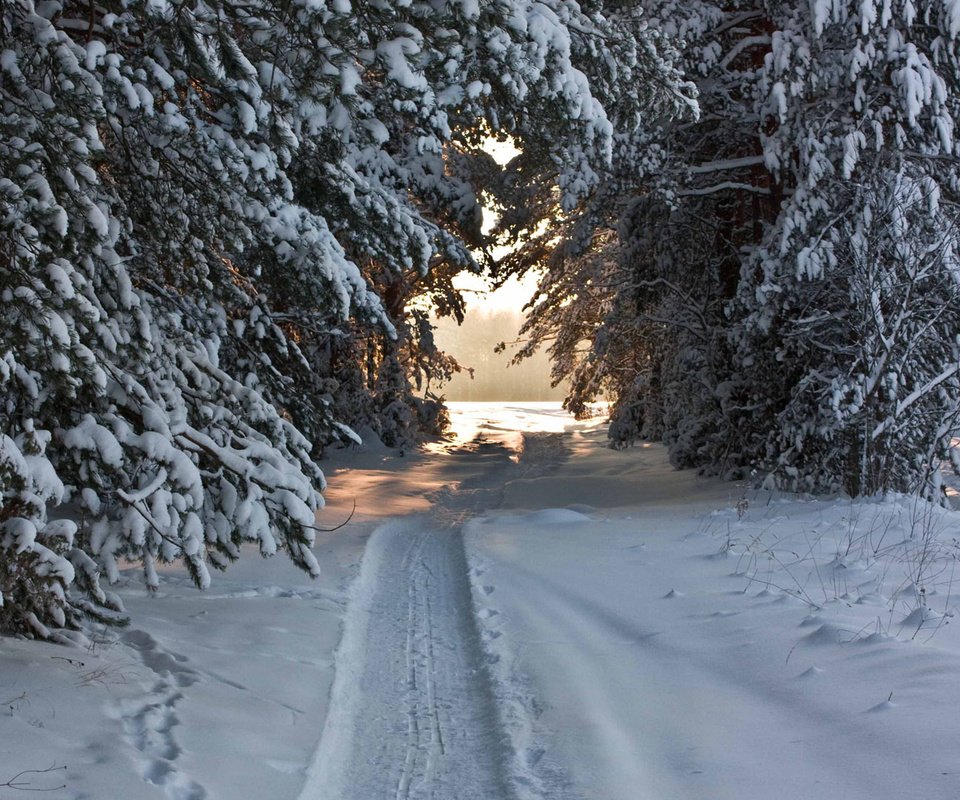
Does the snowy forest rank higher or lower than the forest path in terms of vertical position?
higher

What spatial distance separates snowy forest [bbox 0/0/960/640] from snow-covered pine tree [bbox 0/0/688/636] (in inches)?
0.9

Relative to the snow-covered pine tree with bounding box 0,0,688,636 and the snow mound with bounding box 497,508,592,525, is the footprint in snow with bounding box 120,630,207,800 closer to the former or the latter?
the snow-covered pine tree with bounding box 0,0,688,636

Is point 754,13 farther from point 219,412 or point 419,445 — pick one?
point 419,445

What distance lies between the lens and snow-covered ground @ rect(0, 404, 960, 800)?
4.22 metres

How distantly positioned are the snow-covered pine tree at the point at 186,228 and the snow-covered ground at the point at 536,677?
0.70 metres

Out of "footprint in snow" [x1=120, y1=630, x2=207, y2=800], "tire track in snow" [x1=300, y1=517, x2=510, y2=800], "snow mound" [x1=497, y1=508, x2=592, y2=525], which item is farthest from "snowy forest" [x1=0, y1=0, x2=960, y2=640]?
"snow mound" [x1=497, y1=508, x2=592, y2=525]

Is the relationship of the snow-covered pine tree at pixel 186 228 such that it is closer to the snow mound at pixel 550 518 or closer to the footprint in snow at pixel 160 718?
the footprint in snow at pixel 160 718

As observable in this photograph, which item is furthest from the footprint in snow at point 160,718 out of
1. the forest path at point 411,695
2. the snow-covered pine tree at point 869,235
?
the snow-covered pine tree at point 869,235

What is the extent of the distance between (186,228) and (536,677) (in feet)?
12.1

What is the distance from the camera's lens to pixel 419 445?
2462 centimetres

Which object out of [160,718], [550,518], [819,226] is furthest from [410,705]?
[819,226]

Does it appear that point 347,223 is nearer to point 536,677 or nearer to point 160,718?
point 536,677

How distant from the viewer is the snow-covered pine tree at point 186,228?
4.76 metres

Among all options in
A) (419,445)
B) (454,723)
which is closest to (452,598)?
(454,723)
